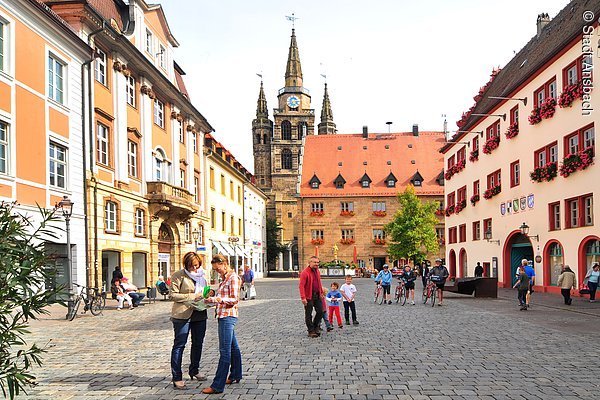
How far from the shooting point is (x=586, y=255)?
78.8 ft

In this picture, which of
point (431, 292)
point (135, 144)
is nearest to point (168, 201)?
point (135, 144)

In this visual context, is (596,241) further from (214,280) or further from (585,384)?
(214,280)

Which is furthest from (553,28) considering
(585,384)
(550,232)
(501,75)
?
(585,384)

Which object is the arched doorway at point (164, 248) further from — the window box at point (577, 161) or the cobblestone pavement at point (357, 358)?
the window box at point (577, 161)

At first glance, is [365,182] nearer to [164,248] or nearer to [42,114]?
[164,248]

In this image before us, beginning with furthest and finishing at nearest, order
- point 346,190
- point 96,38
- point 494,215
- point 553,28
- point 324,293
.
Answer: point 346,190, point 494,215, point 553,28, point 96,38, point 324,293

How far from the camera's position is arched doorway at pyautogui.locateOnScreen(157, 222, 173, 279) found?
32.2 m

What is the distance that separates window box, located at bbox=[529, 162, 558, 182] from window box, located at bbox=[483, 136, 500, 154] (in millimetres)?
5953

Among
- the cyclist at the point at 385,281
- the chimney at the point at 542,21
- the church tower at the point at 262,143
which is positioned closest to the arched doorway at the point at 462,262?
the chimney at the point at 542,21

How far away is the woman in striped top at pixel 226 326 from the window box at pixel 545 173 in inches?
853

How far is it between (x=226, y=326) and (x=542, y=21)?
34.0 metres

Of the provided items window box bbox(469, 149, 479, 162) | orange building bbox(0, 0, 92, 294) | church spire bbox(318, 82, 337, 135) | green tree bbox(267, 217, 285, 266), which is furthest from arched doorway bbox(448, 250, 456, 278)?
church spire bbox(318, 82, 337, 135)

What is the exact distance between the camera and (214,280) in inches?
1500

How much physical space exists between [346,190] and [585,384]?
66226 millimetres
